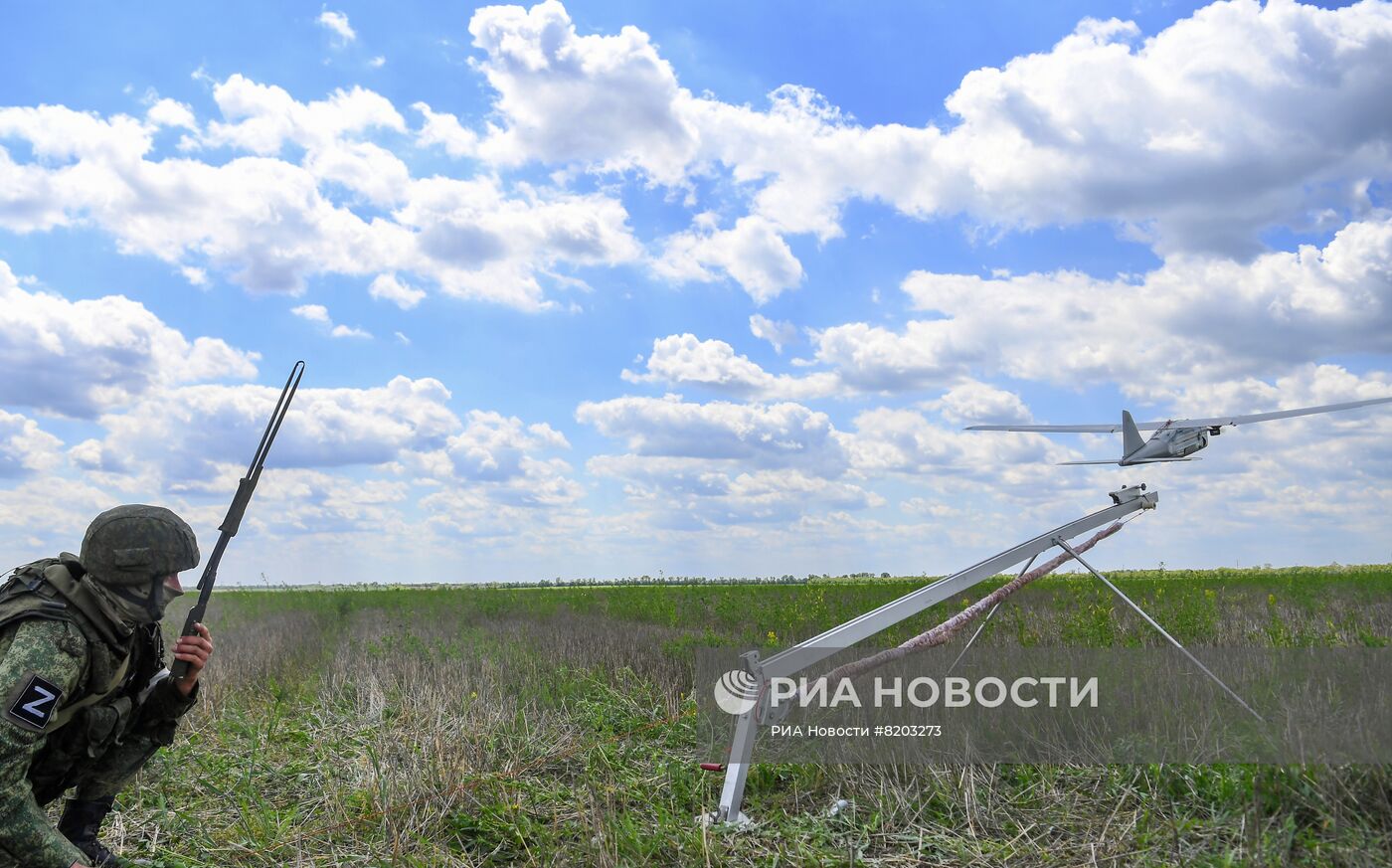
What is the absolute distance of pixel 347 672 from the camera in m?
9.52

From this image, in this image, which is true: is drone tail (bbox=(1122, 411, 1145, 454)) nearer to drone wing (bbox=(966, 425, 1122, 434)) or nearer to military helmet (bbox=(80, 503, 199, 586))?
drone wing (bbox=(966, 425, 1122, 434))

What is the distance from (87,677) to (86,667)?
0.46 ft

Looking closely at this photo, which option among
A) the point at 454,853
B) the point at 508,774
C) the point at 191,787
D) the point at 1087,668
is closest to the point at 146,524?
the point at 454,853

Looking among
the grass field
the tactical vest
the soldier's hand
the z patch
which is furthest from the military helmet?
the grass field

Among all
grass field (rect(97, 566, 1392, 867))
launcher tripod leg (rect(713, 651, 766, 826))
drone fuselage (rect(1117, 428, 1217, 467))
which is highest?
drone fuselage (rect(1117, 428, 1217, 467))

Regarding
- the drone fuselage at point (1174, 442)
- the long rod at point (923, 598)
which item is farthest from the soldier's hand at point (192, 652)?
the drone fuselage at point (1174, 442)

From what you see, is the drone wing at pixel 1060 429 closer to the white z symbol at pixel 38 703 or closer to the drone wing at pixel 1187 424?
the drone wing at pixel 1187 424

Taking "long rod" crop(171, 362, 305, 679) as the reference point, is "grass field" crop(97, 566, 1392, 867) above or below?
below

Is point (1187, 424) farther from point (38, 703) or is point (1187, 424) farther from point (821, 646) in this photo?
point (38, 703)

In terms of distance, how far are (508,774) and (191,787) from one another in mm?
2323

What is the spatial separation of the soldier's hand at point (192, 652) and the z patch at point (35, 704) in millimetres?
585

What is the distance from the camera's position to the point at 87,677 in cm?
380

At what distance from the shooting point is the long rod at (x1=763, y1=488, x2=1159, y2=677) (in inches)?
154

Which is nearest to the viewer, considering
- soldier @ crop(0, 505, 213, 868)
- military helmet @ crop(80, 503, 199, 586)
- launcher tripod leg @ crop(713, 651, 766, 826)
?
soldier @ crop(0, 505, 213, 868)
